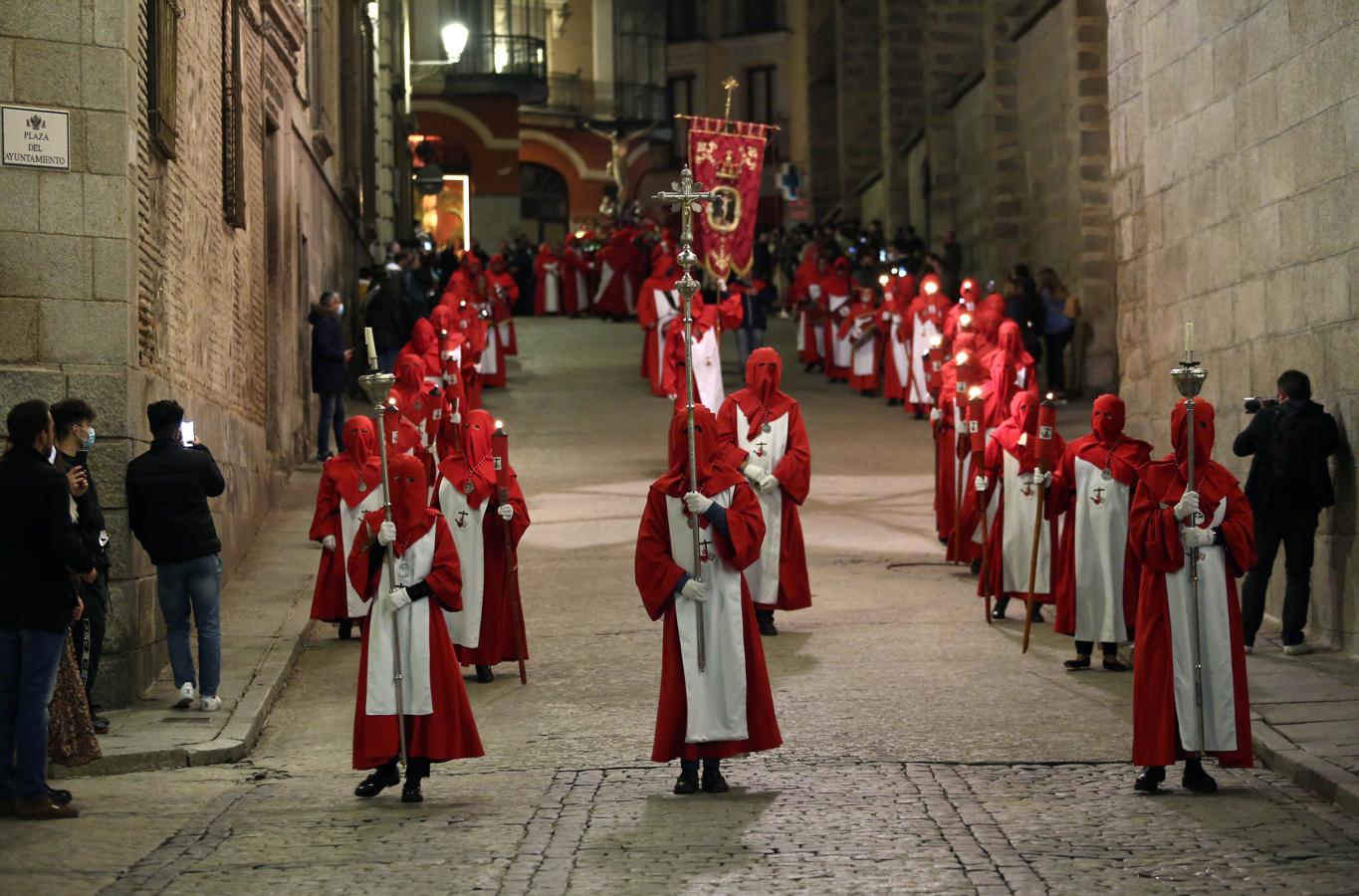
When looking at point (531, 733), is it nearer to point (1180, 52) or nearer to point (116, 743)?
point (116, 743)

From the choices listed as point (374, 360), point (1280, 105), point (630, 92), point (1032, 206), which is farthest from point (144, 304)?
point (630, 92)

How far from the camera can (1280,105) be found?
12867mm

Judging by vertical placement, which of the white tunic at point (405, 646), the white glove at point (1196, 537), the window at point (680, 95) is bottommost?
the white tunic at point (405, 646)

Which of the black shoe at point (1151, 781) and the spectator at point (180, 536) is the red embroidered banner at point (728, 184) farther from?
the black shoe at point (1151, 781)

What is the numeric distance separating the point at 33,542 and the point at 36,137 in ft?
10.5

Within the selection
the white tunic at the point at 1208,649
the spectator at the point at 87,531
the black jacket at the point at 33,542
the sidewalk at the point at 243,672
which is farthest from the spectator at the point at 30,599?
the white tunic at the point at 1208,649

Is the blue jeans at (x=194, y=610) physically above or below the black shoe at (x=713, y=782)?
above

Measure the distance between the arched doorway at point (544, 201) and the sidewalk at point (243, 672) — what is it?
1478 inches

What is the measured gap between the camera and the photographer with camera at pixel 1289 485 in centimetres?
1189

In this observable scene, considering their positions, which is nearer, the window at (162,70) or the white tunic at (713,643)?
the white tunic at (713,643)

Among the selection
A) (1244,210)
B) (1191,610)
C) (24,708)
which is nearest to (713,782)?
(1191,610)

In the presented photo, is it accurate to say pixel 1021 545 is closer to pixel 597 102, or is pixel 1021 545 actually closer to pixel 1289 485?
pixel 1289 485

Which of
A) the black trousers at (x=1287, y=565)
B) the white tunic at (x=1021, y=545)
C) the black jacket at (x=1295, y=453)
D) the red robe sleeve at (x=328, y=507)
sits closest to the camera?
the black jacket at (x=1295, y=453)

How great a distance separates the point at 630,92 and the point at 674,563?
4960 cm
